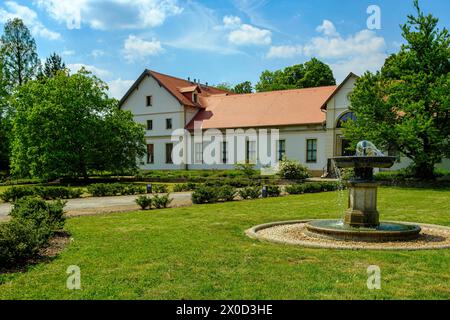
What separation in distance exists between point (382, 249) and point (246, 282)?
139 inches

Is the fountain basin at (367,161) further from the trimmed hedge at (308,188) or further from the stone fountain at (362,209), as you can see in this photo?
the trimmed hedge at (308,188)

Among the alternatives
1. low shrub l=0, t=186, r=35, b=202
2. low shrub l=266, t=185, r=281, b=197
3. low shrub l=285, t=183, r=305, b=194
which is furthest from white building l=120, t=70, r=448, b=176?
low shrub l=0, t=186, r=35, b=202

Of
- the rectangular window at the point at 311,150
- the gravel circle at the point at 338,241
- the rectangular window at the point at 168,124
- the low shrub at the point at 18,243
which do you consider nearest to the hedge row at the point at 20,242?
the low shrub at the point at 18,243

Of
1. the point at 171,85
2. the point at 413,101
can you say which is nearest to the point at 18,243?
the point at 413,101

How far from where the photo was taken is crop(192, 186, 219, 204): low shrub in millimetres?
18995

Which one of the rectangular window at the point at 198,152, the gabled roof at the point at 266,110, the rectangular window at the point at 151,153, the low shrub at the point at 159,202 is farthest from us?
the rectangular window at the point at 151,153

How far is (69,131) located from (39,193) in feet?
43.7

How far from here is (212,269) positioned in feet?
23.1

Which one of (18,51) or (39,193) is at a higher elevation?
(18,51)

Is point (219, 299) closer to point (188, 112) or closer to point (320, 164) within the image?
point (320, 164)

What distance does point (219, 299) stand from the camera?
559cm

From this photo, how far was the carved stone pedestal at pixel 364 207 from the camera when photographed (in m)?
10.4

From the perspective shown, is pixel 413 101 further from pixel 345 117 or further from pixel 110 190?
pixel 110 190
